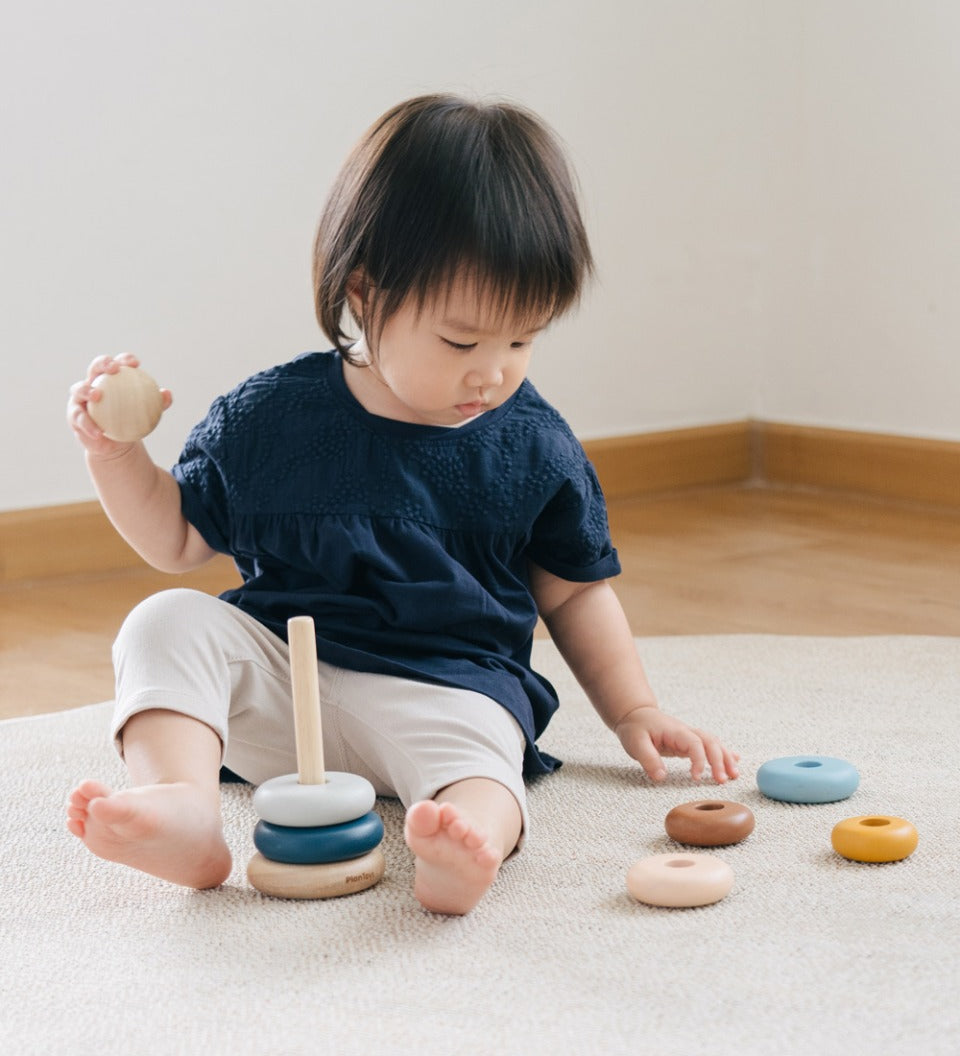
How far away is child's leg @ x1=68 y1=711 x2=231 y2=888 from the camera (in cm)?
67

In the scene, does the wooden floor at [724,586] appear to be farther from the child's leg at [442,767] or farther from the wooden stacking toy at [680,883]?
the wooden stacking toy at [680,883]

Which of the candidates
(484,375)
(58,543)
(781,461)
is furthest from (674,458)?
(484,375)

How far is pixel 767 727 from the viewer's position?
1.02 metres

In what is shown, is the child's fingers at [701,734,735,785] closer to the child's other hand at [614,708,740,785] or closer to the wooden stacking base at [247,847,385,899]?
the child's other hand at [614,708,740,785]

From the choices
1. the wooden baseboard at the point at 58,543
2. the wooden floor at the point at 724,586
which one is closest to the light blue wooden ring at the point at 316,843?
the wooden floor at the point at 724,586

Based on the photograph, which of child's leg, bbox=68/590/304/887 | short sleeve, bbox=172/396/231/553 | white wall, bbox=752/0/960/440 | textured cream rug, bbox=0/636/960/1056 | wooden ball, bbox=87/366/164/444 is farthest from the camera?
white wall, bbox=752/0/960/440

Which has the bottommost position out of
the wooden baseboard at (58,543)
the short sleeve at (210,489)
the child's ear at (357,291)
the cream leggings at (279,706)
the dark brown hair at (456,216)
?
the wooden baseboard at (58,543)

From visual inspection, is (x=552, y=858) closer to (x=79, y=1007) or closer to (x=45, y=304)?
(x=79, y=1007)

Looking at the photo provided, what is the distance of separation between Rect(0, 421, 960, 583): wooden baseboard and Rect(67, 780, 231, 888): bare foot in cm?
134

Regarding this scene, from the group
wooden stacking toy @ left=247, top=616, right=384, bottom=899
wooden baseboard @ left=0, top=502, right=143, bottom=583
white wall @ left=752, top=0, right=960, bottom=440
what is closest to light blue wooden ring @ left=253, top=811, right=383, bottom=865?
wooden stacking toy @ left=247, top=616, right=384, bottom=899

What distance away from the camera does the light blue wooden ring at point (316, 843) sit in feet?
2.38

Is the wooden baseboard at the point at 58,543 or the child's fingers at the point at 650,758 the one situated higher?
the child's fingers at the point at 650,758

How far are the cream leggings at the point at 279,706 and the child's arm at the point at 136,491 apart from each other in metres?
0.06

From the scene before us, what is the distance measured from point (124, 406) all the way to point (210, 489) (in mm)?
120
